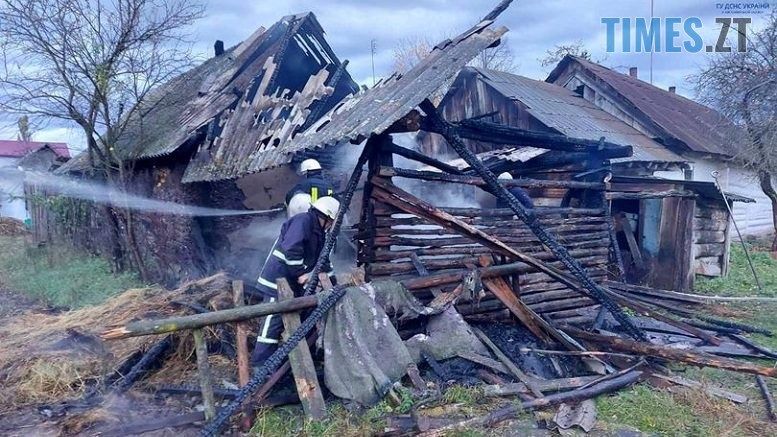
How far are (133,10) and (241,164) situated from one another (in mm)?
3910

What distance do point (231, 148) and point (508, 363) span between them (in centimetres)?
600

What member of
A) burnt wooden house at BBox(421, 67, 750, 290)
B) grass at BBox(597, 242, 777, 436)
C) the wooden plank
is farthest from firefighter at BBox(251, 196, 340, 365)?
the wooden plank

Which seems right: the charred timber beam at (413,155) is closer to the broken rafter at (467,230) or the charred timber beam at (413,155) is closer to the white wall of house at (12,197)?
the broken rafter at (467,230)

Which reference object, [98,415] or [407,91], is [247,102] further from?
[98,415]

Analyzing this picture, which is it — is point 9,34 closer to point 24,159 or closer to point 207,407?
point 207,407

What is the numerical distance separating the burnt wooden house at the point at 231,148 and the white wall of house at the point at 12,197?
3.56 metres

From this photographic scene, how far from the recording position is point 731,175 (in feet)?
56.8

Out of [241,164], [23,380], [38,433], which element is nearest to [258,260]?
[241,164]

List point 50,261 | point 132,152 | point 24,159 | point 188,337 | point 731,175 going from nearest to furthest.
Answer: point 188,337 → point 132,152 → point 50,261 → point 731,175 → point 24,159

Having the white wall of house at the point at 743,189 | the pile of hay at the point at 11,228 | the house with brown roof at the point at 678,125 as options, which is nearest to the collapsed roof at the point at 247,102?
the house with brown roof at the point at 678,125

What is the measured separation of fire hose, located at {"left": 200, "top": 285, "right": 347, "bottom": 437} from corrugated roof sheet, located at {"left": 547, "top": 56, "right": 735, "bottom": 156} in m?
12.7

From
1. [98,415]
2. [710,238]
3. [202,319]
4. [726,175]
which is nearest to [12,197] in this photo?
[98,415]

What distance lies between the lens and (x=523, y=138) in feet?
20.2

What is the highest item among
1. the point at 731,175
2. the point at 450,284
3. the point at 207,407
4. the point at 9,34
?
the point at 9,34
